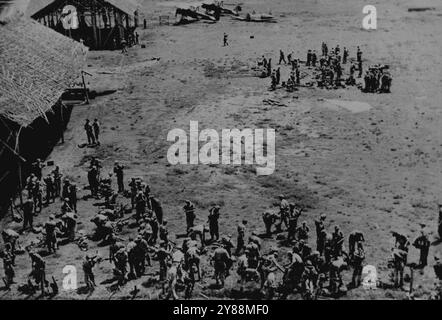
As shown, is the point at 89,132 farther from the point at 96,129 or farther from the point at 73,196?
the point at 73,196

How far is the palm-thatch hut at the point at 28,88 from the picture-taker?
24219mm

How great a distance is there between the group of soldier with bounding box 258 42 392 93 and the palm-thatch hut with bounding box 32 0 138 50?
42.2 ft

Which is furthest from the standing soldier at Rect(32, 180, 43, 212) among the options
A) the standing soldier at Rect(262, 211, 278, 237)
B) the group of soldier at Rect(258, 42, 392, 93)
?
the group of soldier at Rect(258, 42, 392, 93)

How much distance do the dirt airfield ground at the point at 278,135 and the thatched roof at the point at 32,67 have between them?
3.39m

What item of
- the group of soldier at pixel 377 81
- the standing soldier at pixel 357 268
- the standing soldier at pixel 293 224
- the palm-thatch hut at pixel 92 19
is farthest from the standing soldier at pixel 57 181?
the palm-thatch hut at pixel 92 19

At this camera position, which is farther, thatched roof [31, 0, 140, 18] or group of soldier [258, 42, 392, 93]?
thatched roof [31, 0, 140, 18]

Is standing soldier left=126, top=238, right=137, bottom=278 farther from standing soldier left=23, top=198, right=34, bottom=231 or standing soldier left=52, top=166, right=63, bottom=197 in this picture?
standing soldier left=52, top=166, right=63, bottom=197

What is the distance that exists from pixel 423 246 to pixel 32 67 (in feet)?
65.8

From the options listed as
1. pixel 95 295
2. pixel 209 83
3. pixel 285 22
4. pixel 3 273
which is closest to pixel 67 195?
pixel 3 273

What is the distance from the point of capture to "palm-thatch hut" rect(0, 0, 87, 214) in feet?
79.5

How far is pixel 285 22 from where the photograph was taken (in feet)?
175

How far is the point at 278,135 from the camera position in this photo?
29.5 meters
